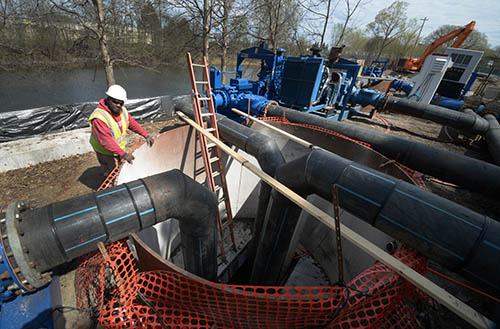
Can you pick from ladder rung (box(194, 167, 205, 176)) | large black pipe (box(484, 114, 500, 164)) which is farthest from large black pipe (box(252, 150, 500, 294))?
large black pipe (box(484, 114, 500, 164))

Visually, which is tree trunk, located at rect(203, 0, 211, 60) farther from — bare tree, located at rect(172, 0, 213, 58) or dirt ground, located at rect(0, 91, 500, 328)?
dirt ground, located at rect(0, 91, 500, 328)

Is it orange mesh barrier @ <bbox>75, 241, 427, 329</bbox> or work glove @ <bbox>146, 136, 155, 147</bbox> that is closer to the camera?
orange mesh barrier @ <bbox>75, 241, 427, 329</bbox>

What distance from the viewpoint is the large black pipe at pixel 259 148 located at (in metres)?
2.92

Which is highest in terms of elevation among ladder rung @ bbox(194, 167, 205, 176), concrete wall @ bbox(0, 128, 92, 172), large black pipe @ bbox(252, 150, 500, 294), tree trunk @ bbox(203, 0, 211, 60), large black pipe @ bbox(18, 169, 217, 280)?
tree trunk @ bbox(203, 0, 211, 60)

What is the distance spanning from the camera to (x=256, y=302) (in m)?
1.39

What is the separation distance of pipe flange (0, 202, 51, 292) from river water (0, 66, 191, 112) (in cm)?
980

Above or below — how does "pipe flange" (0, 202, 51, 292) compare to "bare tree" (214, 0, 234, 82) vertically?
below

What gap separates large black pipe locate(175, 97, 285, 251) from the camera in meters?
2.92

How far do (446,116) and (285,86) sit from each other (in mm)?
5791

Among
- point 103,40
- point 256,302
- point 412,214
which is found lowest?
point 256,302

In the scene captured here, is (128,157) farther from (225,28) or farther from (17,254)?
(225,28)

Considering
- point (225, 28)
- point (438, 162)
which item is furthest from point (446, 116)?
point (225, 28)

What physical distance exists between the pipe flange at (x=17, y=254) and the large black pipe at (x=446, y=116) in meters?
10.4

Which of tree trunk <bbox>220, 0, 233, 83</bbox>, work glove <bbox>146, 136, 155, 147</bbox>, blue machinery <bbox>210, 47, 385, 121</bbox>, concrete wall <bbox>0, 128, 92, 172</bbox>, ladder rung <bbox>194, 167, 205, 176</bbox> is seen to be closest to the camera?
work glove <bbox>146, 136, 155, 147</bbox>
